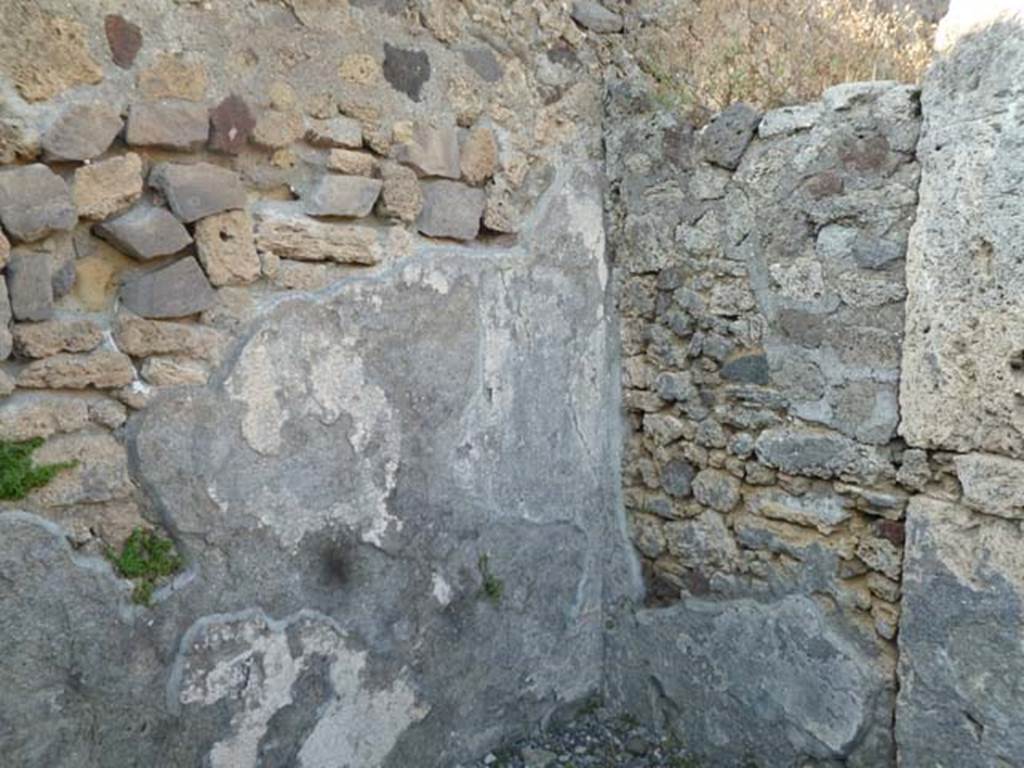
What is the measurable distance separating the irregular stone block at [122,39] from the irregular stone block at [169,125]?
0.28 feet

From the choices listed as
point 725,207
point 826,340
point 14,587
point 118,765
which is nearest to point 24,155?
point 14,587

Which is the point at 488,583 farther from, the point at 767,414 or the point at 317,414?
the point at 767,414

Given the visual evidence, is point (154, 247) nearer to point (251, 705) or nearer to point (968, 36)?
point (251, 705)

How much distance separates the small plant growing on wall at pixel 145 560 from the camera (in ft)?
5.66

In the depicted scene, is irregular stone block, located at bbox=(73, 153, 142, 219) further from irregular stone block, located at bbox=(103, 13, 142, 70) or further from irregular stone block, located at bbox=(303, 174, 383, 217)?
irregular stone block, located at bbox=(303, 174, 383, 217)

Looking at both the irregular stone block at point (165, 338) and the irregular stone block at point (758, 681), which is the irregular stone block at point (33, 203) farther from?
the irregular stone block at point (758, 681)

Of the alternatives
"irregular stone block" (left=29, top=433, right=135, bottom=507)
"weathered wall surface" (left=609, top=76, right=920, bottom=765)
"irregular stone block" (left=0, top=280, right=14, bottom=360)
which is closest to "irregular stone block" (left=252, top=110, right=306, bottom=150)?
"irregular stone block" (left=0, top=280, right=14, bottom=360)

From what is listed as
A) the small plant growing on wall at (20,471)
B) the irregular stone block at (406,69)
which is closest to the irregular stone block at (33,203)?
the small plant growing on wall at (20,471)

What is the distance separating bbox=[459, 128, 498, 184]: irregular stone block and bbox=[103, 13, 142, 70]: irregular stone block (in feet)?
2.65

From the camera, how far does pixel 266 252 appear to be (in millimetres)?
1890

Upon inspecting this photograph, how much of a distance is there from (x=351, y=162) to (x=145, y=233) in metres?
0.51

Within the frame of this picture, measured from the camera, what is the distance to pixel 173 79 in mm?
1735

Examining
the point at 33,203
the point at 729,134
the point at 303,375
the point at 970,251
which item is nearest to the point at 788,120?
the point at 729,134

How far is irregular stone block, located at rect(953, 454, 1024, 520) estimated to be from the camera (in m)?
1.73
